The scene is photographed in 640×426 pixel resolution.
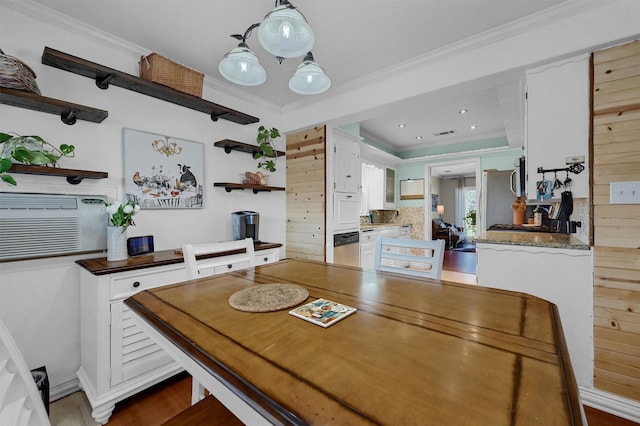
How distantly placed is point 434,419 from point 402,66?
2559 mm

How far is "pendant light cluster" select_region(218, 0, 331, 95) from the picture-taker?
119 centimetres

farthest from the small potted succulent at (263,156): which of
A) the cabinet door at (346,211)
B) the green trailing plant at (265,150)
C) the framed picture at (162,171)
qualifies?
the cabinet door at (346,211)

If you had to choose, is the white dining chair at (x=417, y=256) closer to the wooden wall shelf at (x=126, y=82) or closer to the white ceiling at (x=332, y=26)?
the white ceiling at (x=332, y=26)

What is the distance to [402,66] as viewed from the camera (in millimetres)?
2340

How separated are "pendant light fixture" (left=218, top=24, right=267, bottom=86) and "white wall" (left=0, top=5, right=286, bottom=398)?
3.60 ft

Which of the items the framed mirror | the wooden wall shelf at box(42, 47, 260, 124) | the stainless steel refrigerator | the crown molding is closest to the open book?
the wooden wall shelf at box(42, 47, 260, 124)

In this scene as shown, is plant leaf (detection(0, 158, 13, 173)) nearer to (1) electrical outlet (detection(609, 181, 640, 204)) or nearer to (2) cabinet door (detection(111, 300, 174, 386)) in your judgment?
(2) cabinet door (detection(111, 300, 174, 386))

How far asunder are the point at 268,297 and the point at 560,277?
1967 mm

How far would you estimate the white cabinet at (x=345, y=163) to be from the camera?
3.28 metres

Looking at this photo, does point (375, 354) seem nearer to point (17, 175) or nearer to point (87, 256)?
point (87, 256)

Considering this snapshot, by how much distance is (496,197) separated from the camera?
190 inches

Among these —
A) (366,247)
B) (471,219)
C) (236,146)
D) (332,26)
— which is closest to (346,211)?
(366,247)

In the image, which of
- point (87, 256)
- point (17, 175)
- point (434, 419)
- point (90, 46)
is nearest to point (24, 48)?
point (90, 46)

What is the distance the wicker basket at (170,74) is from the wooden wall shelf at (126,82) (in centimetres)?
6
